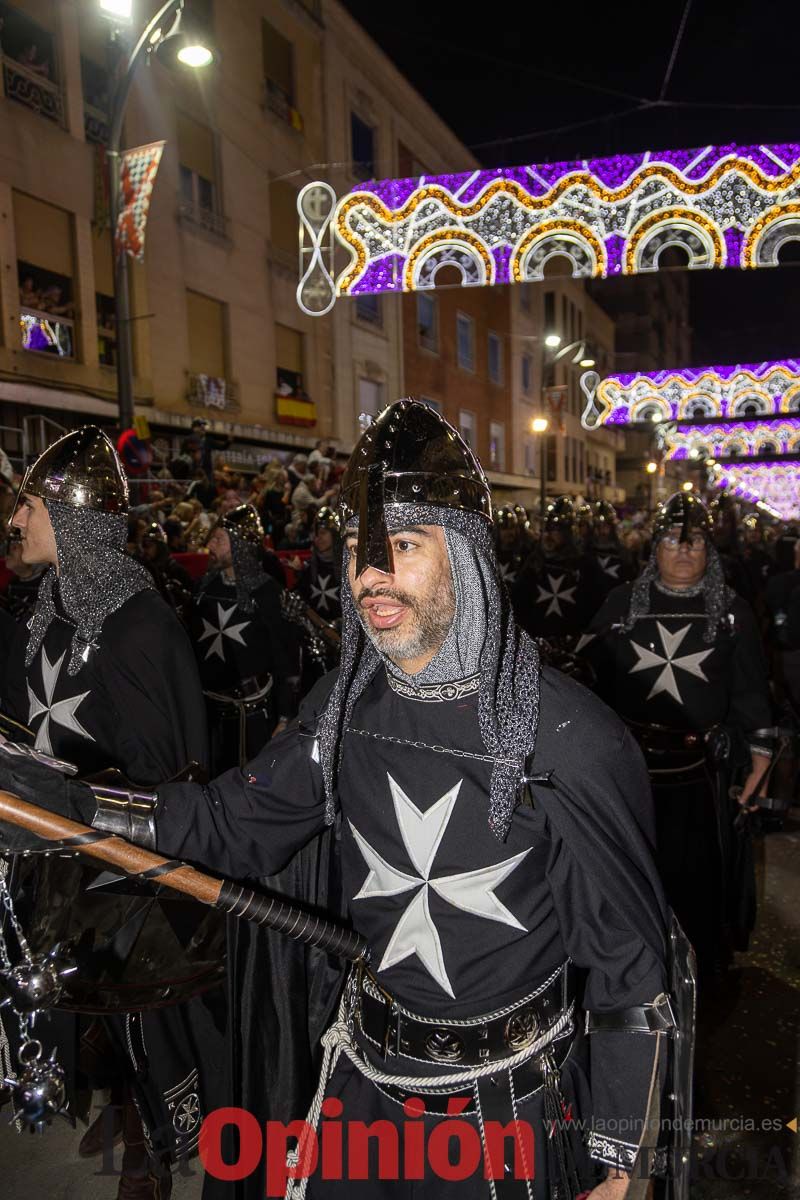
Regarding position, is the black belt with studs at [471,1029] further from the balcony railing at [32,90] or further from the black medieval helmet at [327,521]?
the balcony railing at [32,90]

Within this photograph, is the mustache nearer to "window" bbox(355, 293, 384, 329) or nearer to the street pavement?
the street pavement

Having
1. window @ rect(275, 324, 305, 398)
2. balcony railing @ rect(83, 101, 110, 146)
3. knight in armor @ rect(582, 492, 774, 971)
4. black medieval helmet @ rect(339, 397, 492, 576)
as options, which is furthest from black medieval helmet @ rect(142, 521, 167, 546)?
window @ rect(275, 324, 305, 398)

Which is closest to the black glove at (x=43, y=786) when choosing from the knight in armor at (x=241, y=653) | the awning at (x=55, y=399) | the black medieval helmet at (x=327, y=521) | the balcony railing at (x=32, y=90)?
the knight in armor at (x=241, y=653)

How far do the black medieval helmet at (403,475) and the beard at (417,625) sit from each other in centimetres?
7

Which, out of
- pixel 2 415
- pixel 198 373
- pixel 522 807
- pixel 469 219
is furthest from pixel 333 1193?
pixel 198 373

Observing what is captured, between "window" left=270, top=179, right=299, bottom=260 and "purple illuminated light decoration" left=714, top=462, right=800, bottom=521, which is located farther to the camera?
"purple illuminated light decoration" left=714, top=462, right=800, bottom=521

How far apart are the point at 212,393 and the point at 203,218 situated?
3591 mm

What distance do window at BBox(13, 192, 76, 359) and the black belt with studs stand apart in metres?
12.5

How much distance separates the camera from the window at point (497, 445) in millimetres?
31703

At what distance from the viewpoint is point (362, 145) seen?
73.6ft

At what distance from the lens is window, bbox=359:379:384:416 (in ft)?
71.9

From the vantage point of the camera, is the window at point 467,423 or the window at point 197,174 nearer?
the window at point 197,174

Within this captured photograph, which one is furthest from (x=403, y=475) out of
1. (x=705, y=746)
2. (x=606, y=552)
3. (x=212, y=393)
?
(x=212, y=393)

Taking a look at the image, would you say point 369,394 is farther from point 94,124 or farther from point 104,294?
point 94,124
